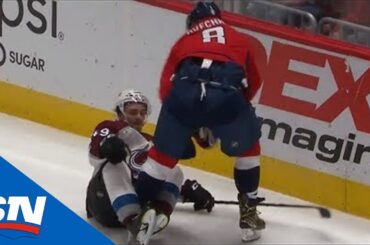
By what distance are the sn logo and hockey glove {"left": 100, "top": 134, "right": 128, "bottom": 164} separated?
0.41 metres

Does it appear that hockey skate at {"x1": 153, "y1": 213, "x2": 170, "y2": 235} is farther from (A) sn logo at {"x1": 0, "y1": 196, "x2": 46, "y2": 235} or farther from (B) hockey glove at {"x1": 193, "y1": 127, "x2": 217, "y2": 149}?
(A) sn logo at {"x1": 0, "y1": 196, "x2": 46, "y2": 235}

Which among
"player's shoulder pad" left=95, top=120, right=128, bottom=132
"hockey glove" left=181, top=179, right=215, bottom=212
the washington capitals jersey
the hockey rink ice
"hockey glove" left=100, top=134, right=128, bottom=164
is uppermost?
the washington capitals jersey

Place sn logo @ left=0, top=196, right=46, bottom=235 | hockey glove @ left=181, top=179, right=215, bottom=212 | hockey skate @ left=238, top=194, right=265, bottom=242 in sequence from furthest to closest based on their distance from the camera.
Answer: hockey glove @ left=181, top=179, right=215, bottom=212 → hockey skate @ left=238, top=194, right=265, bottom=242 → sn logo @ left=0, top=196, right=46, bottom=235

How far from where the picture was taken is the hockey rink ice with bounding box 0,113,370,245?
223 inches

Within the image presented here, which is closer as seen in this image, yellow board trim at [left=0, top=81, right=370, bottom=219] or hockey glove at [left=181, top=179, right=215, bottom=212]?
hockey glove at [left=181, top=179, right=215, bottom=212]

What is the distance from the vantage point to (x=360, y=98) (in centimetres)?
585

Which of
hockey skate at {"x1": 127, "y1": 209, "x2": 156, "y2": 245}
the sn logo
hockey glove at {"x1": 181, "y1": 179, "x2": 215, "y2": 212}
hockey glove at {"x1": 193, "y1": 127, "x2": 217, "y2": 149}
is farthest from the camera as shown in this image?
hockey glove at {"x1": 181, "y1": 179, "x2": 215, "y2": 212}

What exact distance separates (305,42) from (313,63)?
0.37ft

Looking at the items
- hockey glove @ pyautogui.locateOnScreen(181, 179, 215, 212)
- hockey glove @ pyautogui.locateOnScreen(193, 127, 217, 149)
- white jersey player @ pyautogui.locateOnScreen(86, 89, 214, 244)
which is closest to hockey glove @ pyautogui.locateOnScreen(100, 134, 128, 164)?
white jersey player @ pyautogui.locateOnScreen(86, 89, 214, 244)

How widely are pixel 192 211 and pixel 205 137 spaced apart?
2.07 ft

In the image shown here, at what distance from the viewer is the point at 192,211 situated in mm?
5930

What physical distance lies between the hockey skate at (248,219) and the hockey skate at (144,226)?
0.47 m

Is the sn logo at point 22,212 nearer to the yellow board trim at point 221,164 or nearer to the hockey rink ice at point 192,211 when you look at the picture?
the hockey rink ice at point 192,211

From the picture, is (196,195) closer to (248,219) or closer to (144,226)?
(248,219)
